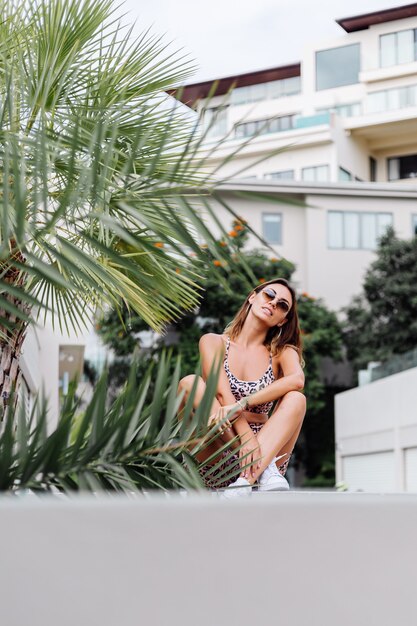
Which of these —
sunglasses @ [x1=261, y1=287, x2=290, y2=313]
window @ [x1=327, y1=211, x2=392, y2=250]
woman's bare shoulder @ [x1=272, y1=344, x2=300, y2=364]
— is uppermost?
window @ [x1=327, y1=211, x2=392, y2=250]

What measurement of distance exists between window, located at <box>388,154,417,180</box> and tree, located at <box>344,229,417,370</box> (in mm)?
12863

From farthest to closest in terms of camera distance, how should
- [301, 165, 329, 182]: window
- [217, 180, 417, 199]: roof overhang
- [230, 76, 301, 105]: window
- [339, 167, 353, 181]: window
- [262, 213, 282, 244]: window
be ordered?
[230, 76, 301, 105]: window, [339, 167, 353, 181]: window, [301, 165, 329, 182]: window, [262, 213, 282, 244]: window, [217, 180, 417, 199]: roof overhang

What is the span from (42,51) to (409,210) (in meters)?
29.2

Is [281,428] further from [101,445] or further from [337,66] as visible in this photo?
[337,66]

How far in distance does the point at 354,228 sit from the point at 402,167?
11.1m

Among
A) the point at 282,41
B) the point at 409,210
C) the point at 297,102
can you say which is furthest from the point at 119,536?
the point at 282,41

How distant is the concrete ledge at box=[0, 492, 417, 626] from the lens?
1.58 metres

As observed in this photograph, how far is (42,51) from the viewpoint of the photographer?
4652mm

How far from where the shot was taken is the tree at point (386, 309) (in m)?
29.6

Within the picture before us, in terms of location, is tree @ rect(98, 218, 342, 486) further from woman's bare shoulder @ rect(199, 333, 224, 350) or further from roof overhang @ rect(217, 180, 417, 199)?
woman's bare shoulder @ rect(199, 333, 224, 350)

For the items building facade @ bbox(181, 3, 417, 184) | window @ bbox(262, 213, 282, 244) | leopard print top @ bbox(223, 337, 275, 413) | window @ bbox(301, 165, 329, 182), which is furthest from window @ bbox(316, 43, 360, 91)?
leopard print top @ bbox(223, 337, 275, 413)

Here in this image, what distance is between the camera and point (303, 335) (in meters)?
27.6

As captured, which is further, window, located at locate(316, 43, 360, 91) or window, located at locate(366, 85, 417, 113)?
window, located at locate(316, 43, 360, 91)

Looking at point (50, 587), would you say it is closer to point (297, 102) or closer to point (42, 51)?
point (42, 51)
